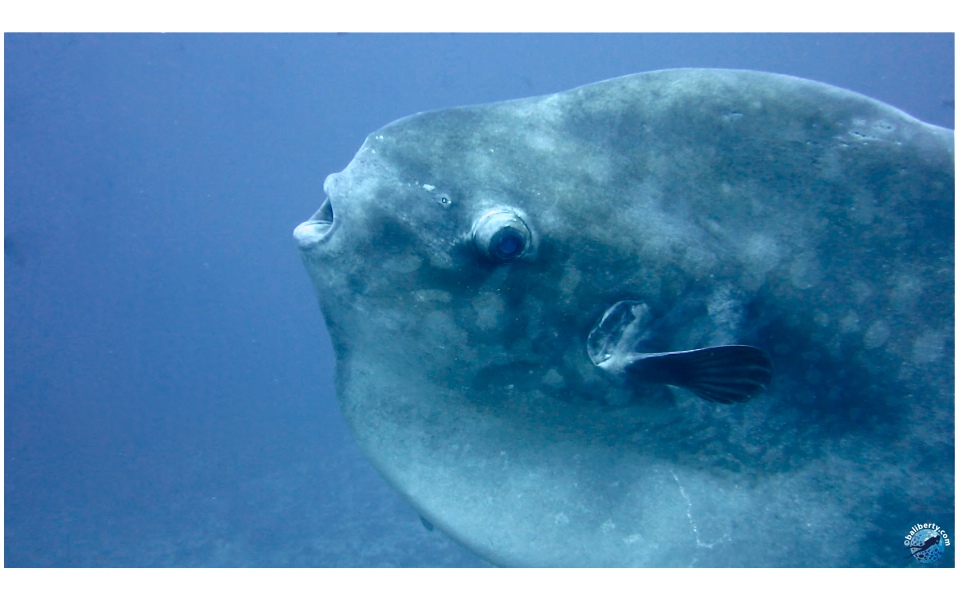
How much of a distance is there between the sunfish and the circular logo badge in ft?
0.22

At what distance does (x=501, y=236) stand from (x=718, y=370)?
0.94 meters

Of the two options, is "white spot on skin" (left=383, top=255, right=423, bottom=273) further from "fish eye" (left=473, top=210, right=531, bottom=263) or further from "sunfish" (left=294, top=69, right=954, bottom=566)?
"fish eye" (left=473, top=210, right=531, bottom=263)

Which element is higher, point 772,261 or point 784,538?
point 772,261

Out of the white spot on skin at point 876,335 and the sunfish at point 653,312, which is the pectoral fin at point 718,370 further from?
the white spot on skin at point 876,335

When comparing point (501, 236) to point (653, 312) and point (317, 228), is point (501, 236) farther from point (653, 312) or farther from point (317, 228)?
point (317, 228)

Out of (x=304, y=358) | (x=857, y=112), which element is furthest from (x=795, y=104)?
(x=304, y=358)

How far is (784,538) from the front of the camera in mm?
2322

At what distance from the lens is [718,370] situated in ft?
6.45

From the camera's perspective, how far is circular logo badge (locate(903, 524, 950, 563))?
2.29 meters

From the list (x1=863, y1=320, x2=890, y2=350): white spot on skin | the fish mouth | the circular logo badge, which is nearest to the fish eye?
the fish mouth

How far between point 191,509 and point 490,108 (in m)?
22.3

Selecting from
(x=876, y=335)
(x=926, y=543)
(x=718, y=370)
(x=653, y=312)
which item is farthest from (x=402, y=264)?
(x=926, y=543)

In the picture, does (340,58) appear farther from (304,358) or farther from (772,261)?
(772,261)

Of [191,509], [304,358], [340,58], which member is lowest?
[304,358]
